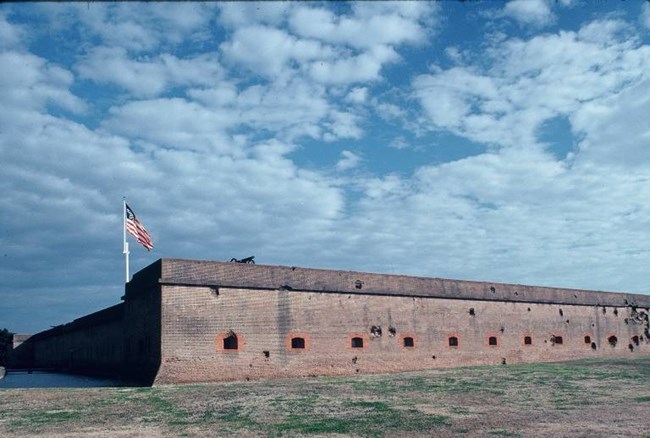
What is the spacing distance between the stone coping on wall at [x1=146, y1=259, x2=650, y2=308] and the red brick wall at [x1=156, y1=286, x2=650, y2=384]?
0.22m

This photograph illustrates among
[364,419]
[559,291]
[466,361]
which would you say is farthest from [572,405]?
[559,291]

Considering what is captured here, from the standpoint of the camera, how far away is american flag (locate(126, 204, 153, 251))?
2056 cm

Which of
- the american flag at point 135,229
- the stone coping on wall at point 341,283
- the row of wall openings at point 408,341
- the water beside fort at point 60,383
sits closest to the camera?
the stone coping on wall at point 341,283

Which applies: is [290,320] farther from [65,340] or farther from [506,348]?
[65,340]

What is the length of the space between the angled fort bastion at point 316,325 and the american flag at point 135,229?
2282mm

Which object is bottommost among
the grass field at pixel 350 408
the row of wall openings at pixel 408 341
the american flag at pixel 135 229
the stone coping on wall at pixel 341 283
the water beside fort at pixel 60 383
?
the grass field at pixel 350 408

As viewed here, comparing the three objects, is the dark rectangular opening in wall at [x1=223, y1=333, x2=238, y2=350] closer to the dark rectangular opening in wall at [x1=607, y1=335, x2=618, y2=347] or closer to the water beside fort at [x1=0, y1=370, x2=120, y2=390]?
the water beside fort at [x1=0, y1=370, x2=120, y2=390]

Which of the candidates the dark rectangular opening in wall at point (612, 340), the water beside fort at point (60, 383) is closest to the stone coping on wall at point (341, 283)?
the dark rectangular opening in wall at point (612, 340)

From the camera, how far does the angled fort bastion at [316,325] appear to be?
1623cm

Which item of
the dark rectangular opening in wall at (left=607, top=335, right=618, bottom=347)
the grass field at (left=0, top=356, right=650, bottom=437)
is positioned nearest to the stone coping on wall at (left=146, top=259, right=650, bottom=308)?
the dark rectangular opening in wall at (left=607, top=335, right=618, bottom=347)

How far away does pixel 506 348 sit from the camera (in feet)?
78.2

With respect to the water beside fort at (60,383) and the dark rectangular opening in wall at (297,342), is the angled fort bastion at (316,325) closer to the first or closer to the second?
the dark rectangular opening in wall at (297,342)

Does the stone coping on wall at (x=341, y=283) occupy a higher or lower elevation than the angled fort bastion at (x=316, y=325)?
higher

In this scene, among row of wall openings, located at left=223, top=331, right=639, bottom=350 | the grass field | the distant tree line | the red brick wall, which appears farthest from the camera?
the distant tree line
